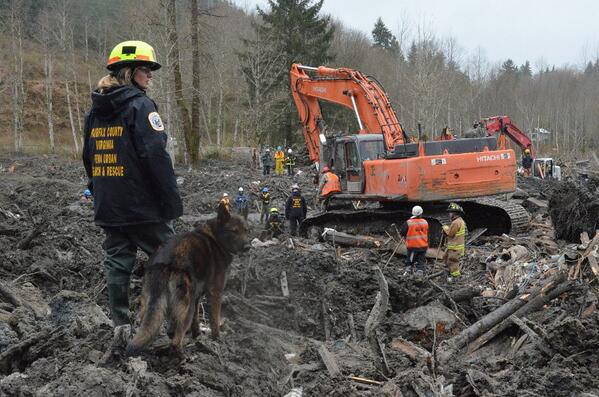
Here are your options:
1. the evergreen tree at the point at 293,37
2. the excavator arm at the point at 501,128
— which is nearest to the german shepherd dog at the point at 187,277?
the excavator arm at the point at 501,128

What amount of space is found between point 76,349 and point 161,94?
82.1 feet

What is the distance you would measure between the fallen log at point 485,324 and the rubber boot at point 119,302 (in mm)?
2947

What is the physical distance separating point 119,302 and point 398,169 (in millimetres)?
9036

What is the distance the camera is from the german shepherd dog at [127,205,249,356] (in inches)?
161

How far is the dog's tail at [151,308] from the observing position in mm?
3893

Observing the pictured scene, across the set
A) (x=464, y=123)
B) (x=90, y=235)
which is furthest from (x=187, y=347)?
(x=464, y=123)

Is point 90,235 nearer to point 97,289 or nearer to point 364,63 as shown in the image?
point 97,289

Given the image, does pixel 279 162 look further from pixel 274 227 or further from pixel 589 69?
pixel 589 69

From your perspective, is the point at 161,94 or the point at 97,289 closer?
the point at 97,289

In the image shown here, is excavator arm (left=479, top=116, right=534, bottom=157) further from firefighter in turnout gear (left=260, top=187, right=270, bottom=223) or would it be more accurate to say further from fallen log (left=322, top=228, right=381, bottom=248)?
fallen log (left=322, top=228, right=381, bottom=248)

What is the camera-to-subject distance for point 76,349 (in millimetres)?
4148

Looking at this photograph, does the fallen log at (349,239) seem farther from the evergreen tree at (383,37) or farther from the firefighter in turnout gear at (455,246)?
the evergreen tree at (383,37)

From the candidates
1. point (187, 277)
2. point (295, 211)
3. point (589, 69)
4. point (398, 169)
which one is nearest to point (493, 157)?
point (398, 169)

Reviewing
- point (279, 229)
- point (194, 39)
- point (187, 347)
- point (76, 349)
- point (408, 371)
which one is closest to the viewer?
point (76, 349)
